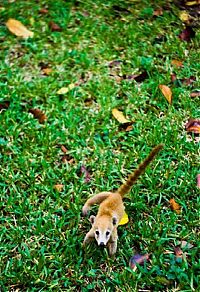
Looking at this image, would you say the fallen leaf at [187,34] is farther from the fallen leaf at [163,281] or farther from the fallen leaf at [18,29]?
the fallen leaf at [163,281]

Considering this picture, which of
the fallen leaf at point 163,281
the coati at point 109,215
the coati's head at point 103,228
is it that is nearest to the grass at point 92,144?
the fallen leaf at point 163,281

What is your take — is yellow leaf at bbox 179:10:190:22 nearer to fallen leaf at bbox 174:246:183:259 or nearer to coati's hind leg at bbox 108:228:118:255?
fallen leaf at bbox 174:246:183:259

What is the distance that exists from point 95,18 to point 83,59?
2.45 feet

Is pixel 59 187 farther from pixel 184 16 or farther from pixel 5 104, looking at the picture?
pixel 184 16

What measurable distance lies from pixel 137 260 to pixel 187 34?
258 centimetres

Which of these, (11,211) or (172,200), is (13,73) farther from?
(172,200)

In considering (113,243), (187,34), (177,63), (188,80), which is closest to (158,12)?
(187,34)

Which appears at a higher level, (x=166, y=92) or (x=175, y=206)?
(x=166, y=92)

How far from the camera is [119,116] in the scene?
14.4 ft

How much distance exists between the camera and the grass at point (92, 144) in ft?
10.9

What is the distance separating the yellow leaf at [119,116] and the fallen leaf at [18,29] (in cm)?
135

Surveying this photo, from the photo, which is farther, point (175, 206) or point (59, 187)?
point (59, 187)

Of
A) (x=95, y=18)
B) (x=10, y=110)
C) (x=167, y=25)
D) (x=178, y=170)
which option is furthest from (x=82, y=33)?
(x=178, y=170)

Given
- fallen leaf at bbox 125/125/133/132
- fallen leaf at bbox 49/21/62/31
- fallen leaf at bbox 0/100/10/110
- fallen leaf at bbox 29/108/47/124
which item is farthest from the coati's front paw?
fallen leaf at bbox 49/21/62/31
